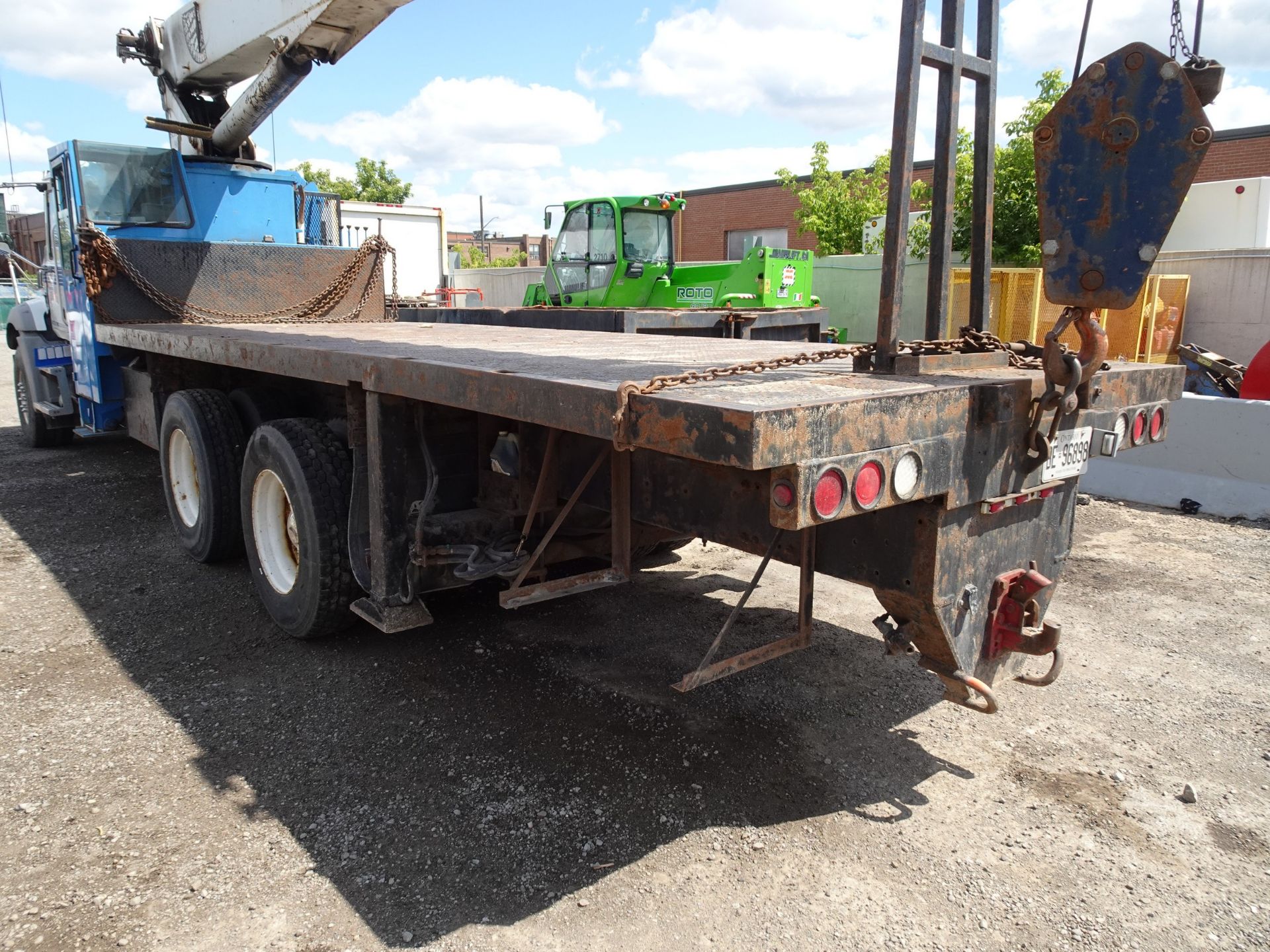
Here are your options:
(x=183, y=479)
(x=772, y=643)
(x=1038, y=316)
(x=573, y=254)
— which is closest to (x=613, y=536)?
(x=772, y=643)

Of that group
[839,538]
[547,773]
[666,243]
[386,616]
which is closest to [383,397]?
[386,616]

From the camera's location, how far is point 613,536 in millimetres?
3607

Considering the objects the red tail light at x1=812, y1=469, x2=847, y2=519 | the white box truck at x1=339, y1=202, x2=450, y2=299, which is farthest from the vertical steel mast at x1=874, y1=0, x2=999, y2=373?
the white box truck at x1=339, y1=202, x2=450, y2=299

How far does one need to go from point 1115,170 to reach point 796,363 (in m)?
1.12

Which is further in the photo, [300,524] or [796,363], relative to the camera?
[300,524]

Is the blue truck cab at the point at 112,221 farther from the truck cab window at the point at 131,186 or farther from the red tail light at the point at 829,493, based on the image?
the red tail light at the point at 829,493

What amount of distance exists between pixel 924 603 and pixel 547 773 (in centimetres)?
147

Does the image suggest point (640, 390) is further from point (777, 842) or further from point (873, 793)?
point (873, 793)

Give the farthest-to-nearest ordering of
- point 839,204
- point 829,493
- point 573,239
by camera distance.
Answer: point 839,204, point 573,239, point 829,493

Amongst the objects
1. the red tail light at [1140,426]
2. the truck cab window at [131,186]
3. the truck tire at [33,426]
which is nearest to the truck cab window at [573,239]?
the truck cab window at [131,186]

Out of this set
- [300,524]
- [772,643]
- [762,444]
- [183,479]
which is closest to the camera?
[762,444]

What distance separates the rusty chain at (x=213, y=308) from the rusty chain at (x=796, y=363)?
546cm

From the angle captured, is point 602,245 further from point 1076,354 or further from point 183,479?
point 1076,354

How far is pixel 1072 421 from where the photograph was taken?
303cm
